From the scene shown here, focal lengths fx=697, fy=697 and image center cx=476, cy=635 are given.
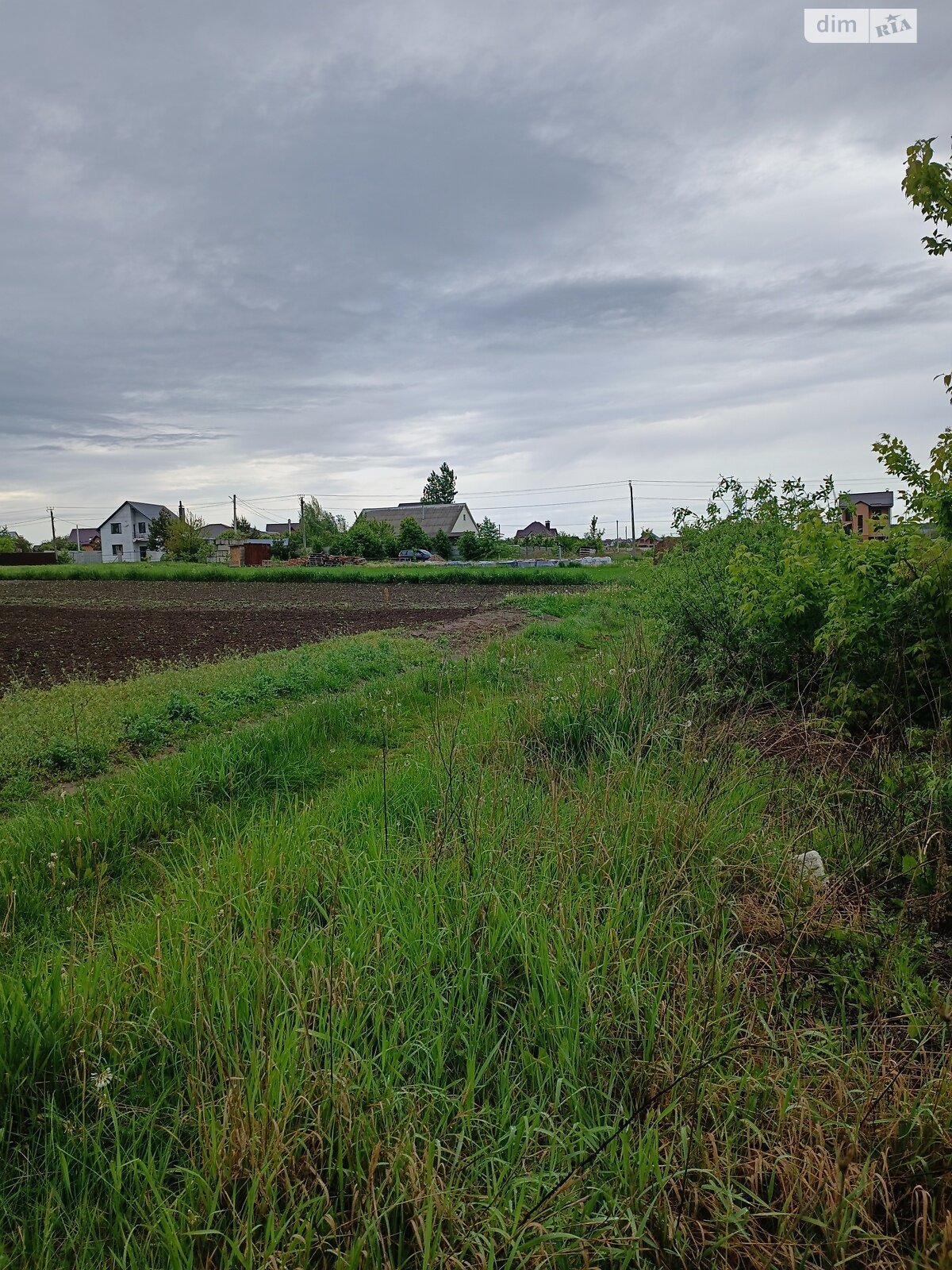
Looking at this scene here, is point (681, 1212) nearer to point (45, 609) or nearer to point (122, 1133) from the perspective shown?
point (122, 1133)

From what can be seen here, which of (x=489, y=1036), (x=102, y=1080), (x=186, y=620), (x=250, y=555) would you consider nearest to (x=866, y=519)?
(x=489, y=1036)

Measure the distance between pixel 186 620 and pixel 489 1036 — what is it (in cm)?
1989

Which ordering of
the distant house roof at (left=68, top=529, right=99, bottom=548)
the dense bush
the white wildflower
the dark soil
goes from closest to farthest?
the white wildflower < the dense bush < the dark soil < the distant house roof at (left=68, top=529, right=99, bottom=548)

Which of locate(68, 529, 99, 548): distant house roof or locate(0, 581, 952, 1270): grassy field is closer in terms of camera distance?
locate(0, 581, 952, 1270): grassy field

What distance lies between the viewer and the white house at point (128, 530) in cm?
9475

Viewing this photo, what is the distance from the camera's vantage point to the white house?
311ft

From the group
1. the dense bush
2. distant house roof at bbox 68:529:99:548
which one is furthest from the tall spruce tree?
the dense bush

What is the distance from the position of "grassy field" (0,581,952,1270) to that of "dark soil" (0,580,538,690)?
8.79 meters

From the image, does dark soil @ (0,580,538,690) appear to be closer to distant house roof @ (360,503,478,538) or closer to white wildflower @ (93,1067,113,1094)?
white wildflower @ (93,1067,113,1094)

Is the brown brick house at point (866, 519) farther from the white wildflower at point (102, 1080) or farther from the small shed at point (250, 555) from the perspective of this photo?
the small shed at point (250, 555)

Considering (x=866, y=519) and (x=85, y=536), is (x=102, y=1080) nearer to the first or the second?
(x=866, y=519)

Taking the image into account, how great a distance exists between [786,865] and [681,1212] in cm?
177

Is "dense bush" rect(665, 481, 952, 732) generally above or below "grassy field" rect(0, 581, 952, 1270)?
above

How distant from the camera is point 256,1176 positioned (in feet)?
5.54
